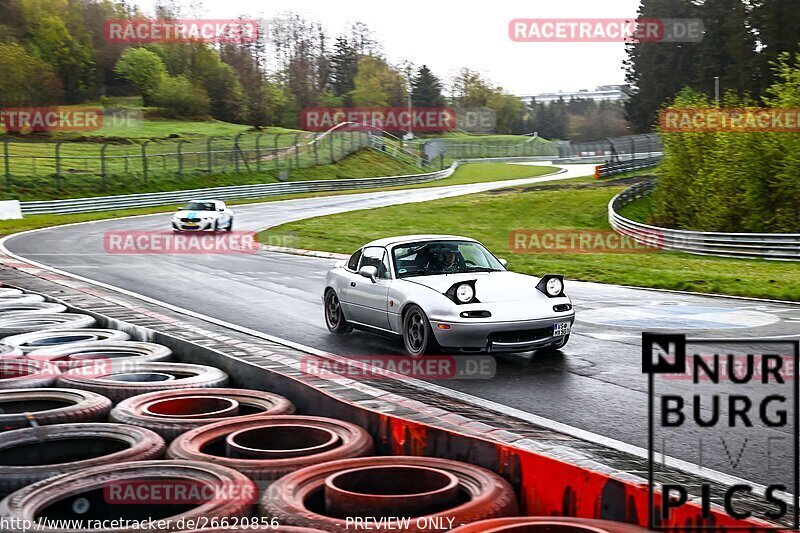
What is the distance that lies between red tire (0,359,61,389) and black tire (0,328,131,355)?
1.21 meters

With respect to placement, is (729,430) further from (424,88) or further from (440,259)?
(424,88)

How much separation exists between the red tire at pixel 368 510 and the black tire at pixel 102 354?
3936mm

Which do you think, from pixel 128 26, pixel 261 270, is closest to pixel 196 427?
pixel 261 270

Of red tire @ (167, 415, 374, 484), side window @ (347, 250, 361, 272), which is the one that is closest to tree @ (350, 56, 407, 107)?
side window @ (347, 250, 361, 272)

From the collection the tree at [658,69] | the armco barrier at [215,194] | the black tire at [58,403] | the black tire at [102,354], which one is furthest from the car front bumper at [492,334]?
the tree at [658,69]

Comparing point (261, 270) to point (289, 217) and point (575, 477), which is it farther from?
point (289, 217)

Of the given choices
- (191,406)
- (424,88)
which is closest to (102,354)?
(191,406)

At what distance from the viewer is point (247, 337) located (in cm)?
1046

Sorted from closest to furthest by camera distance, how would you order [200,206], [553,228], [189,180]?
1. [200,206]
2. [553,228]
3. [189,180]

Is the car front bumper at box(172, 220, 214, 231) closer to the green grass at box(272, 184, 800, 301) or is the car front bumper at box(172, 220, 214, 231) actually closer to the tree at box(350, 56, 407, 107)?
the green grass at box(272, 184, 800, 301)

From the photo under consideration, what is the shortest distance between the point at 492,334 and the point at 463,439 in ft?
14.2

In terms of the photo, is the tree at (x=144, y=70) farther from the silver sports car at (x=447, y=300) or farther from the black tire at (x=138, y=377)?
the black tire at (x=138, y=377)

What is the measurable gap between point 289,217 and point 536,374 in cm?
3298

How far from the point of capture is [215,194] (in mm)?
55531
